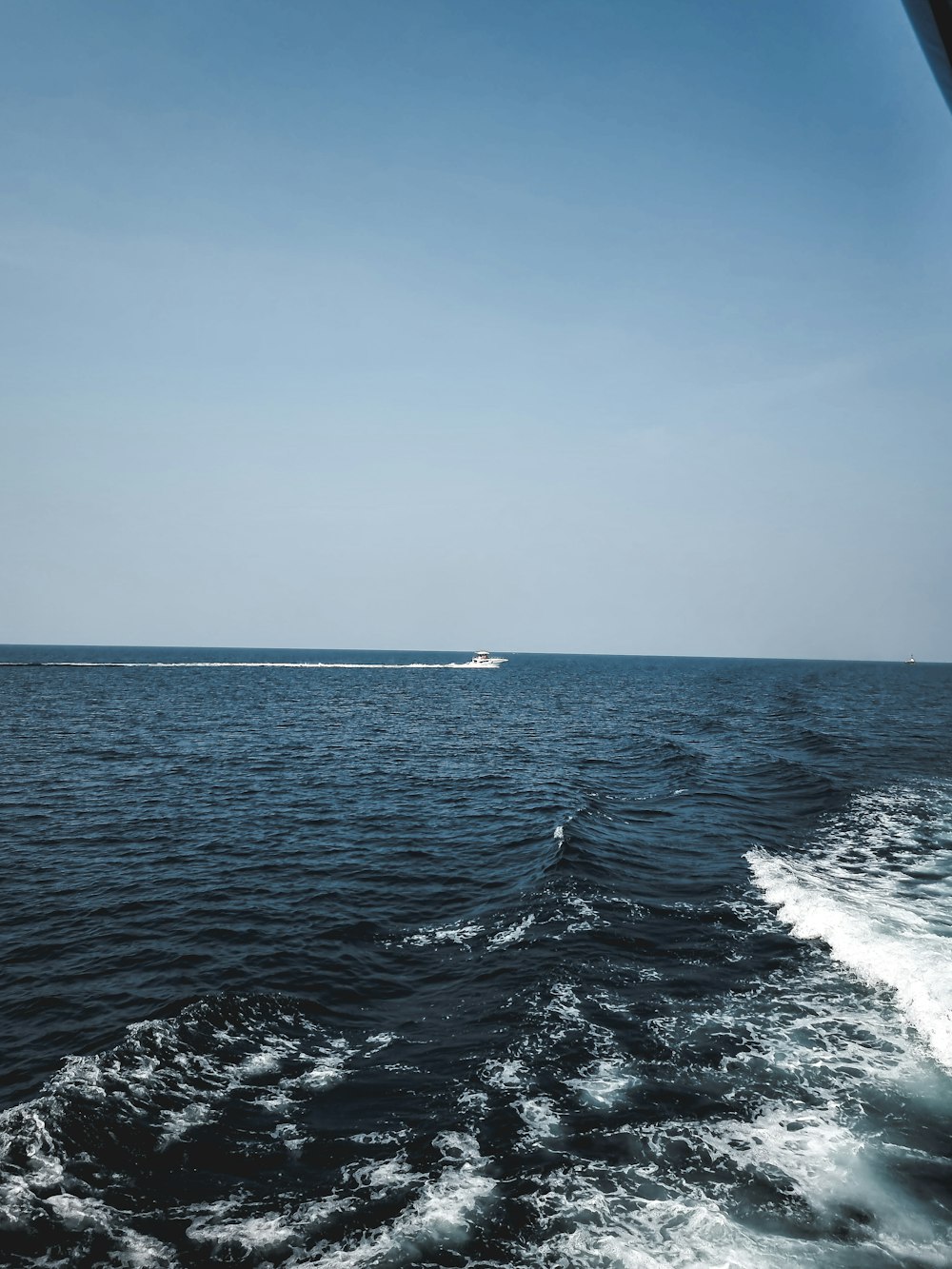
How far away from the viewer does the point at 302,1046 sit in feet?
41.3

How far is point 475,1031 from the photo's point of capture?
12891 millimetres

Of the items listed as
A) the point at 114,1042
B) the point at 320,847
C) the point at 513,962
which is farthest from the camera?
the point at 320,847

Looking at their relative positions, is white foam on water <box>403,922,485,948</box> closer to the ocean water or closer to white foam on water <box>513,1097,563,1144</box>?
the ocean water

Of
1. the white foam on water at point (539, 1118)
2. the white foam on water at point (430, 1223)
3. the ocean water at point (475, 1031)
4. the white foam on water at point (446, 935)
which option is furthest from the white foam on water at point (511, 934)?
the white foam on water at point (430, 1223)

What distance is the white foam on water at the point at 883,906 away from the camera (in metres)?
13.8

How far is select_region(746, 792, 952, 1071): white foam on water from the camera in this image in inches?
543

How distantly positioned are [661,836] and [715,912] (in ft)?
23.6

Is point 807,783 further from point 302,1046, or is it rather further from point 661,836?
point 302,1046

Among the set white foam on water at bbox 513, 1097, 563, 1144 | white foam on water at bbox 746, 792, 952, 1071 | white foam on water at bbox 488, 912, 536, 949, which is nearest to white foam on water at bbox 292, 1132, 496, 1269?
white foam on water at bbox 513, 1097, 563, 1144

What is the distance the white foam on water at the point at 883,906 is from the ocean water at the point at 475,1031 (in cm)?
10

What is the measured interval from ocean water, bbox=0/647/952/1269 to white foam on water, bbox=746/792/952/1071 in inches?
4.0

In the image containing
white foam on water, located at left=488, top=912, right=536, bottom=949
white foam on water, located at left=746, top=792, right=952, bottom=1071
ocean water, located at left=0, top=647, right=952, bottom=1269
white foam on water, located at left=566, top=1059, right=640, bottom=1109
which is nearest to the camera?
ocean water, located at left=0, top=647, right=952, bottom=1269

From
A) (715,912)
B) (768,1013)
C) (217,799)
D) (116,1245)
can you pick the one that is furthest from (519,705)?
(116,1245)

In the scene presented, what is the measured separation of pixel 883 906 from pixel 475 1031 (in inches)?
494
